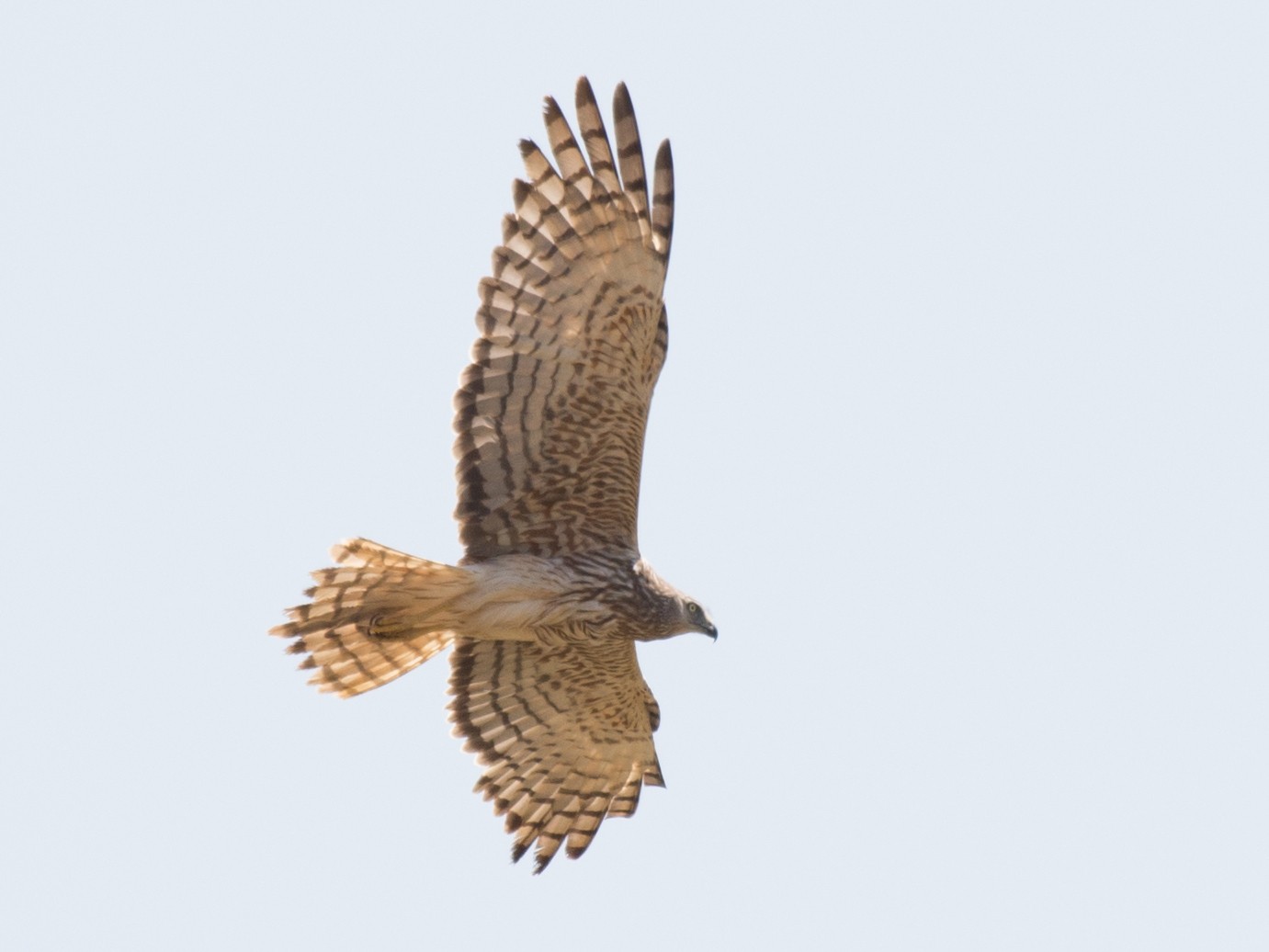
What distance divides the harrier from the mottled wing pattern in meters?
0.01

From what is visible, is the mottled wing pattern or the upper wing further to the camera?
the mottled wing pattern

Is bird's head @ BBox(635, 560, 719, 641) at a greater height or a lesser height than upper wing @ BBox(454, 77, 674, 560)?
lesser

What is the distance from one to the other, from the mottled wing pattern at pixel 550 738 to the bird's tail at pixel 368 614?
55 centimetres

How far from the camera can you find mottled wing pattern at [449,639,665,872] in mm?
11000

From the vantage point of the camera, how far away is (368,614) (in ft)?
33.2

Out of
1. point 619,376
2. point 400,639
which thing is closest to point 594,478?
point 619,376

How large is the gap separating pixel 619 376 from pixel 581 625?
52.1 inches

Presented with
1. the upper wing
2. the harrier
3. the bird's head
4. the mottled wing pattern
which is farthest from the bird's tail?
the bird's head

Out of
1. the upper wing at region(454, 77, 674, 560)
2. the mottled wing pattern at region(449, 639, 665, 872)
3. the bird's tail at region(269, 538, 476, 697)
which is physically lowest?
the mottled wing pattern at region(449, 639, 665, 872)

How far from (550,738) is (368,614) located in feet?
5.15

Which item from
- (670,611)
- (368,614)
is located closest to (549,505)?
(670,611)

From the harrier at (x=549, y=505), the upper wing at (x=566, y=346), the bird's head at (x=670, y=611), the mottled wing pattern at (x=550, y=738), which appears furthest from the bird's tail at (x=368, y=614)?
the bird's head at (x=670, y=611)

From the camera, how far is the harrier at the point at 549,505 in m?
9.71

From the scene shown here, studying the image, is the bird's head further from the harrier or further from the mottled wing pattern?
the mottled wing pattern
